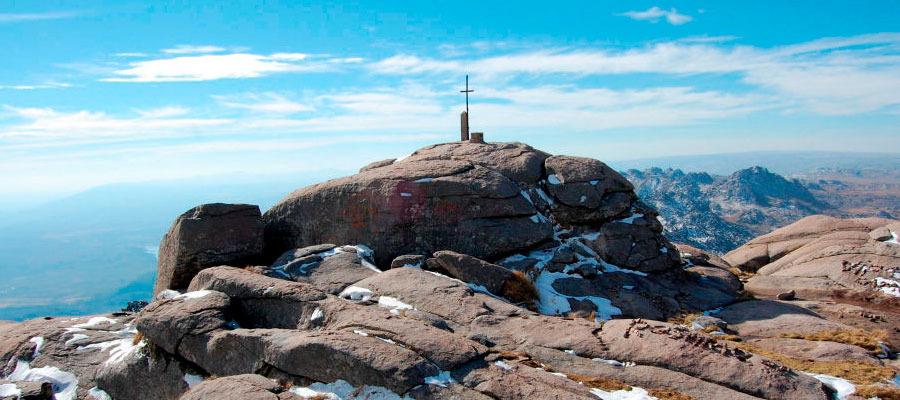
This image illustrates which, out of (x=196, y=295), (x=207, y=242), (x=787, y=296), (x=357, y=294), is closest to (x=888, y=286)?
(x=787, y=296)

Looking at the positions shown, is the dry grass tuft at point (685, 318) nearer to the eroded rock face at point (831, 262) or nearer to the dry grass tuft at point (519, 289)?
the dry grass tuft at point (519, 289)

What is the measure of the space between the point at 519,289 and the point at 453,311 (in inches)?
189

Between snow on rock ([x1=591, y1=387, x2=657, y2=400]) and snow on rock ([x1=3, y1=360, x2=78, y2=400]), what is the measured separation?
1543cm

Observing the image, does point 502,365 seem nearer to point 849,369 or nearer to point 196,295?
point 849,369

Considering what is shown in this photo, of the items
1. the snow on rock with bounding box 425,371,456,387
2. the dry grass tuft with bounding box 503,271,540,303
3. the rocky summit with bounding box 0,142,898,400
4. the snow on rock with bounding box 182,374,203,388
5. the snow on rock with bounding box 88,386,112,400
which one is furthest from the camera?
the dry grass tuft with bounding box 503,271,540,303

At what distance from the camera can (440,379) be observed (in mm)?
10500

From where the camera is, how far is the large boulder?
21625mm

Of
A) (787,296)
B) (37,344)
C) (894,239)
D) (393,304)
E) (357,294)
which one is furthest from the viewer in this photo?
(894,239)

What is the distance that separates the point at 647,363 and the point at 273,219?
21.0m

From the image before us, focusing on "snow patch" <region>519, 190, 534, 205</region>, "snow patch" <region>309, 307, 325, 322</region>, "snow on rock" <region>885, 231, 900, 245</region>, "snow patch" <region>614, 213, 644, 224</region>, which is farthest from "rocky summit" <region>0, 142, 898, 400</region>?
"snow on rock" <region>885, 231, 900, 245</region>

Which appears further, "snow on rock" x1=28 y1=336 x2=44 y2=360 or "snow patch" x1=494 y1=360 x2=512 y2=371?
"snow on rock" x1=28 y1=336 x2=44 y2=360

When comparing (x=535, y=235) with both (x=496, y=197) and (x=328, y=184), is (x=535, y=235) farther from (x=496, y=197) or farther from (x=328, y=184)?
(x=328, y=184)

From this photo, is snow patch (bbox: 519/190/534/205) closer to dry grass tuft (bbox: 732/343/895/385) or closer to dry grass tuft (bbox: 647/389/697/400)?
dry grass tuft (bbox: 732/343/895/385)

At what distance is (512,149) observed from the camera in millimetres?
29250
